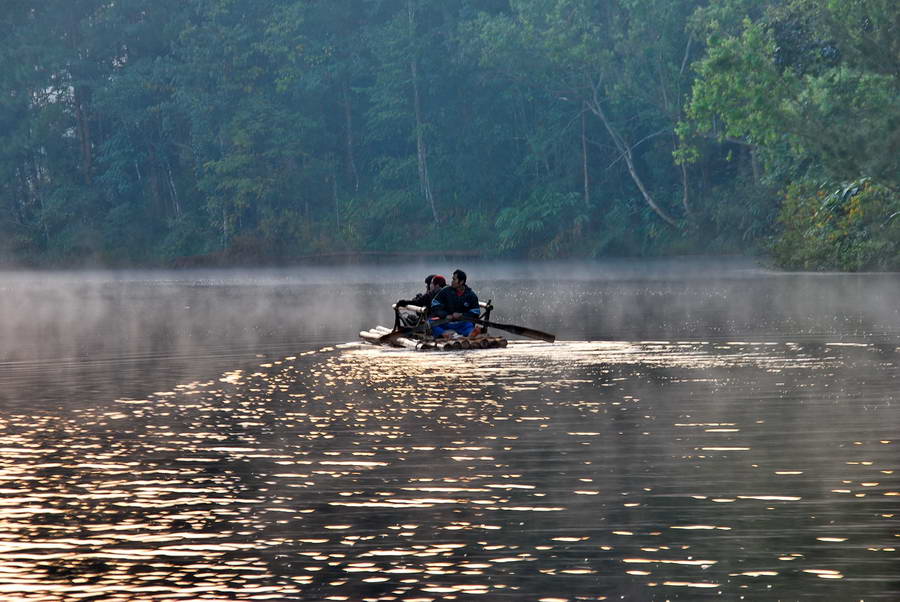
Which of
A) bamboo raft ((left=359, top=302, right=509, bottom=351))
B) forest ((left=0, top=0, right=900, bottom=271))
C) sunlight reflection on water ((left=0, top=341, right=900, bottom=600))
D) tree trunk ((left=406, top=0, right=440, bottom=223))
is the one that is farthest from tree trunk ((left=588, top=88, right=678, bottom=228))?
sunlight reflection on water ((left=0, top=341, right=900, bottom=600))

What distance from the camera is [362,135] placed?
333 feet

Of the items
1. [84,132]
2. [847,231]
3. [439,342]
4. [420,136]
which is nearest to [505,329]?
[439,342]

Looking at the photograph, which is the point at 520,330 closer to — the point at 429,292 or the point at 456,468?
the point at 429,292

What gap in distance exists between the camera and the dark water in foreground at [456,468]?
10.4m

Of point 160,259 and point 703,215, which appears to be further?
point 160,259

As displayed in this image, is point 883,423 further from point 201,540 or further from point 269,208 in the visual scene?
point 269,208

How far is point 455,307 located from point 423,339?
0.83 metres

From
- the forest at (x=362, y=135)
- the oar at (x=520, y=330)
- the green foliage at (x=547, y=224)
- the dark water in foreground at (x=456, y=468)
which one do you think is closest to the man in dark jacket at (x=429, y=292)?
the oar at (x=520, y=330)

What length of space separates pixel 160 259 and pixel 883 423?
84.8m

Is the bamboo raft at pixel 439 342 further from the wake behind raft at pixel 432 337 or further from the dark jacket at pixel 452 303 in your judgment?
the dark jacket at pixel 452 303

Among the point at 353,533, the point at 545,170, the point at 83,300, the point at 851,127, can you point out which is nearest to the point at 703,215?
the point at 545,170

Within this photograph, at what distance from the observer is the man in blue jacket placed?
28.3 m

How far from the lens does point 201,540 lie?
11.5 meters

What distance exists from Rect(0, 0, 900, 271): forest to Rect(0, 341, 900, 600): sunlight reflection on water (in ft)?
193
